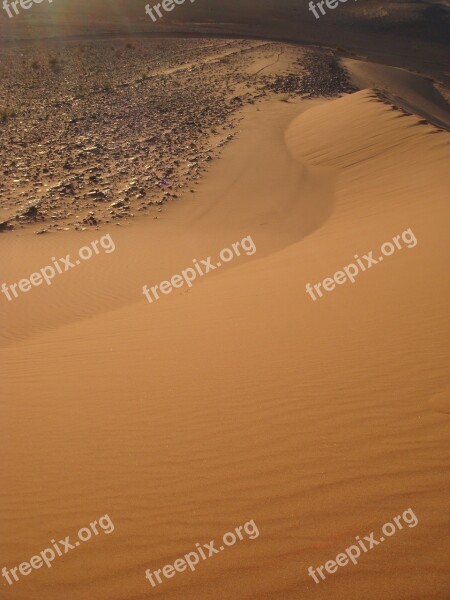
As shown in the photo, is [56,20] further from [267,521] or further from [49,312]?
[267,521]

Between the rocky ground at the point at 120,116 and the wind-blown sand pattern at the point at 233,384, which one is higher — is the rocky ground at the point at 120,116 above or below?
above

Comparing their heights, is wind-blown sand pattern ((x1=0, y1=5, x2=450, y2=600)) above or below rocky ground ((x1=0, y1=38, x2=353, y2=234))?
below

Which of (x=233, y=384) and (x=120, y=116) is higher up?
(x=120, y=116)

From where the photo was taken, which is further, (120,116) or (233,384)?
(120,116)

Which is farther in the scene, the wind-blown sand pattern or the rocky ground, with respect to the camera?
the rocky ground
